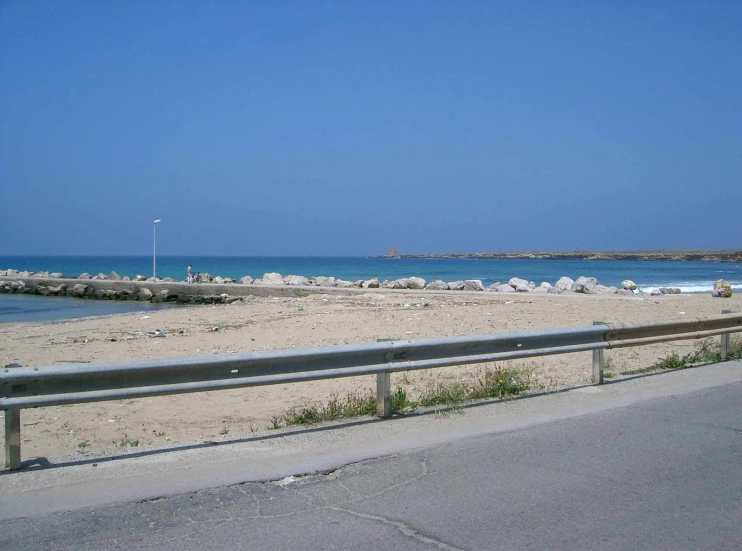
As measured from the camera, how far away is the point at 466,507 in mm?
4871

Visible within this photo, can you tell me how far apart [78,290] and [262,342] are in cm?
3300

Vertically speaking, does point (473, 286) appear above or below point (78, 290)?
above

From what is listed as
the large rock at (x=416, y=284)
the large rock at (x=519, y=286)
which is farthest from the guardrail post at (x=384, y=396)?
the large rock at (x=416, y=284)

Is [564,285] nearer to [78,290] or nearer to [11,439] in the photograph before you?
[78,290]

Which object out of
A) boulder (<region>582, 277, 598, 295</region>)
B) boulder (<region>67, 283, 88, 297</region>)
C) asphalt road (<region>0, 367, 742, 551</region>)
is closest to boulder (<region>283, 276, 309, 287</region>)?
boulder (<region>67, 283, 88, 297</region>)

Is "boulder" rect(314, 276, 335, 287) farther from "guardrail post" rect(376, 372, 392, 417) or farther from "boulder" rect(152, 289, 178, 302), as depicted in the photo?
"guardrail post" rect(376, 372, 392, 417)

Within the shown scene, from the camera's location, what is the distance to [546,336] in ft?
28.6

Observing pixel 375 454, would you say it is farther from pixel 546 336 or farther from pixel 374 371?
pixel 546 336

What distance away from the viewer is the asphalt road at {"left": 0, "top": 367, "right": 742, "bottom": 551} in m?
4.31

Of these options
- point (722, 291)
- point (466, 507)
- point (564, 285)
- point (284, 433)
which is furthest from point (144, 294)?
point (466, 507)

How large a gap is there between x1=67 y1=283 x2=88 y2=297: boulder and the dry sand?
18926 millimetres

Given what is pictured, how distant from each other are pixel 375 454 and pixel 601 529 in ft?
6.98

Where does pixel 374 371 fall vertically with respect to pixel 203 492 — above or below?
above

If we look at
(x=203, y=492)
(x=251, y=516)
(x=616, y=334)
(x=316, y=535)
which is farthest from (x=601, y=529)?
(x=616, y=334)
